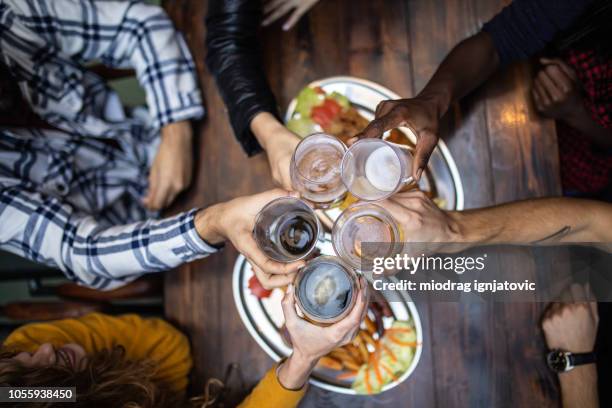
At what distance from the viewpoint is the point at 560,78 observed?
3.88ft

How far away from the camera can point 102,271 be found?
3.91 feet

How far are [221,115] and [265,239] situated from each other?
0.51m

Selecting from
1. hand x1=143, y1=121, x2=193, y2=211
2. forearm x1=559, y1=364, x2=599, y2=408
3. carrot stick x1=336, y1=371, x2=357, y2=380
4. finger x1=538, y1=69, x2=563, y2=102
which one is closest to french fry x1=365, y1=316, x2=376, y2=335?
carrot stick x1=336, y1=371, x2=357, y2=380

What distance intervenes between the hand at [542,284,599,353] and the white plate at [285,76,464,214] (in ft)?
1.19

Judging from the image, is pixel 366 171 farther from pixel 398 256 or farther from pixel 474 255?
pixel 474 255

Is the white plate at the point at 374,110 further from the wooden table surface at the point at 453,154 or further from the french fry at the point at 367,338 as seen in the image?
the french fry at the point at 367,338

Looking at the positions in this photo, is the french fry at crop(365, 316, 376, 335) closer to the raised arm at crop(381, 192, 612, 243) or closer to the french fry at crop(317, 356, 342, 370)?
the french fry at crop(317, 356, 342, 370)

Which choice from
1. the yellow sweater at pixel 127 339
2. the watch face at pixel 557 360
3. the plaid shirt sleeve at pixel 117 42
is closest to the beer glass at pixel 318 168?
the plaid shirt sleeve at pixel 117 42

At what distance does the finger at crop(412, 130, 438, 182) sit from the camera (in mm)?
928

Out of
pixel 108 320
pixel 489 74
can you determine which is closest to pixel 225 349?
pixel 108 320

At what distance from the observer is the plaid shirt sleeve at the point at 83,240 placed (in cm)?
112

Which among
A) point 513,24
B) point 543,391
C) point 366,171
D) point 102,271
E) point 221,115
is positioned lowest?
point 543,391

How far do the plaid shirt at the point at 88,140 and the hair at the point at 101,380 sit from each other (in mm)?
241

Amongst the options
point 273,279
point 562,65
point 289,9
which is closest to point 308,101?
point 289,9
